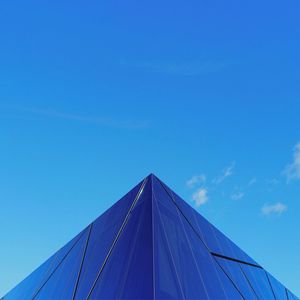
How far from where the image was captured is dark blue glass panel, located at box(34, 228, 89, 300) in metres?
10.0

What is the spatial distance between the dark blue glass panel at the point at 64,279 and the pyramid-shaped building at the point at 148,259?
0.06m

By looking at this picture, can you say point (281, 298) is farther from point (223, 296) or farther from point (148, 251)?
point (148, 251)

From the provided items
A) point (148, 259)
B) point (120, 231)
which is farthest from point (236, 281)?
point (148, 259)

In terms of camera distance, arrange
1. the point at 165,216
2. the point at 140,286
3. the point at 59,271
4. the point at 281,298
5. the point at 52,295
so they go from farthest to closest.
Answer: the point at 281,298 < the point at 59,271 < the point at 52,295 < the point at 165,216 < the point at 140,286

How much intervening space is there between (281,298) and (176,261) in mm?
15412

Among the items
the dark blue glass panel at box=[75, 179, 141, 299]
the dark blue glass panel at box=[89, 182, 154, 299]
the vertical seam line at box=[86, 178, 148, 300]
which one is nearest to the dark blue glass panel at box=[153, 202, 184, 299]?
the dark blue glass panel at box=[89, 182, 154, 299]

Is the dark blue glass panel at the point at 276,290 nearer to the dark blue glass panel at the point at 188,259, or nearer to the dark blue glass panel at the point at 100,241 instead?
the dark blue glass panel at the point at 188,259

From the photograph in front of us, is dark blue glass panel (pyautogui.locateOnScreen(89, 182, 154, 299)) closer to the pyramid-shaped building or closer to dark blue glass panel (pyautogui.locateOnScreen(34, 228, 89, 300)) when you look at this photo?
the pyramid-shaped building

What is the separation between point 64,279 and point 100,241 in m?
2.43

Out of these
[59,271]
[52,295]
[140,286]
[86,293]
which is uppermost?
[59,271]

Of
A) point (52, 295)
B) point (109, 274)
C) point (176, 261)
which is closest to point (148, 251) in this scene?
point (176, 261)

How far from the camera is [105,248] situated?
912cm

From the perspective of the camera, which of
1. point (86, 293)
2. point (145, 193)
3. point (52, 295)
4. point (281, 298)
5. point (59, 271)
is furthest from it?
point (281, 298)

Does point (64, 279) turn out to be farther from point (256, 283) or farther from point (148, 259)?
point (256, 283)
